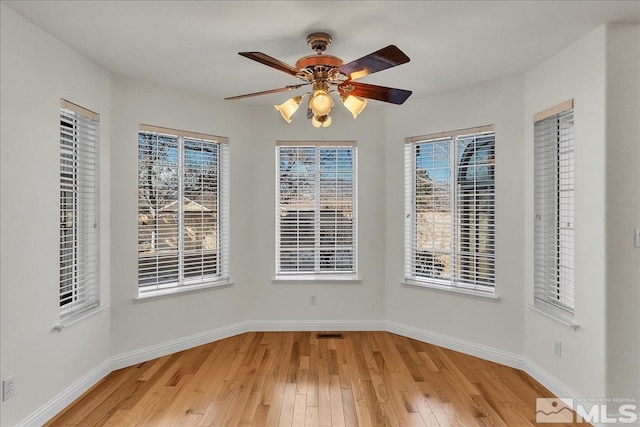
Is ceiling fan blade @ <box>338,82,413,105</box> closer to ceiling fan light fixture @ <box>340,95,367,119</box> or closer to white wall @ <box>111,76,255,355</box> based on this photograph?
ceiling fan light fixture @ <box>340,95,367,119</box>

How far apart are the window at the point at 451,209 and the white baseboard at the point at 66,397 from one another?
10.1 ft

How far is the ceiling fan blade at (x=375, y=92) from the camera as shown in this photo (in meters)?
2.33

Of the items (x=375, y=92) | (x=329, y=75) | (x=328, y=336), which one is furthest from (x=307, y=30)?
(x=328, y=336)

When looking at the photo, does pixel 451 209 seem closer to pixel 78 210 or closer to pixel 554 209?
pixel 554 209

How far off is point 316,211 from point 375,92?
2018mm

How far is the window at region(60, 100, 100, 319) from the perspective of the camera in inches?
105

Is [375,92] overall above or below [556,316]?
above

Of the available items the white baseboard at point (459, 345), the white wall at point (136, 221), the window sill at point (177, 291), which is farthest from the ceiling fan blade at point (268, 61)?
the white baseboard at point (459, 345)

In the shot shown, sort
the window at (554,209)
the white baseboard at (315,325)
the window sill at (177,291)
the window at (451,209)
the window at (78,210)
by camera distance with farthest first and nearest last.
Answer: the white baseboard at (315,325) < the window at (451,209) < the window sill at (177,291) < the window at (554,209) < the window at (78,210)

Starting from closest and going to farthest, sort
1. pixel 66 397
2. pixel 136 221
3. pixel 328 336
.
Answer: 1. pixel 66 397
2. pixel 136 221
3. pixel 328 336

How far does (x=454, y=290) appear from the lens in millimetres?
3590

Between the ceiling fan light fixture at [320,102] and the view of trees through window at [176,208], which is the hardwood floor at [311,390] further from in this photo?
the ceiling fan light fixture at [320,102]
